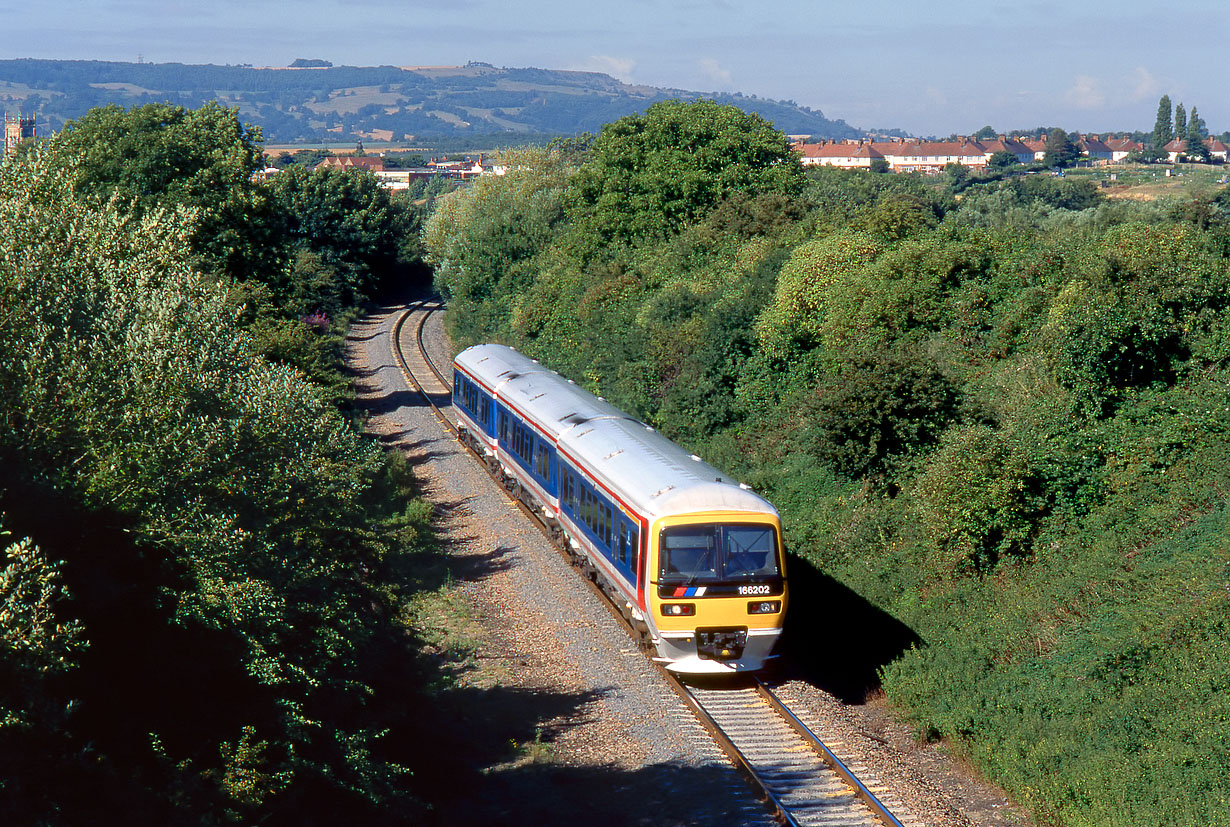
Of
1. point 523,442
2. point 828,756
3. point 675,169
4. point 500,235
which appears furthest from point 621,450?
point 500,235

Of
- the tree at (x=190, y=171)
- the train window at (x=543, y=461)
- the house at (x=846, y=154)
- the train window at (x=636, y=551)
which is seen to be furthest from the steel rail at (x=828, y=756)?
the house at (x=846, y=154)

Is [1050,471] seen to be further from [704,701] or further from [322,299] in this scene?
[322,299]

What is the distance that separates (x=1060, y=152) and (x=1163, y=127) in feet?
33.9

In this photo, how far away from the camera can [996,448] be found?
16500 mm

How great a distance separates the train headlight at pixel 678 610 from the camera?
14.0 metres

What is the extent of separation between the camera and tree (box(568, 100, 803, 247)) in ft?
128

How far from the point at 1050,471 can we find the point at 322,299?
44821 millimetres

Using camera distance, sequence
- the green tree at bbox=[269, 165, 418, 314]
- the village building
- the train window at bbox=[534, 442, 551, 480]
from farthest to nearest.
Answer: the village building
the green tree at bbox=[269, 165, 418, 314]
the train window at bbox=[534, 442, 551, 480]

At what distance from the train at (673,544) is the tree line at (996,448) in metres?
2.36

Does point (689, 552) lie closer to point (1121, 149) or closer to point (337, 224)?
point (337, 224)

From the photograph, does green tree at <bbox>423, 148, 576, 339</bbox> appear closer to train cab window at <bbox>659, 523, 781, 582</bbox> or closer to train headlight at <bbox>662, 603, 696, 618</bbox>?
train cab window at <bbox>659, 523, 781, 582</bbox>

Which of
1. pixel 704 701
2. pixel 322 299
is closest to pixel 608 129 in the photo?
pixel 322 299

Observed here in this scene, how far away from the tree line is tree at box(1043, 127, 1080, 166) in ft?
241

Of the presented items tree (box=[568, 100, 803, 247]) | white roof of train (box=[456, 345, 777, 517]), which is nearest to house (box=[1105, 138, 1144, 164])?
tree (box=[568, 100, 803, 247])
